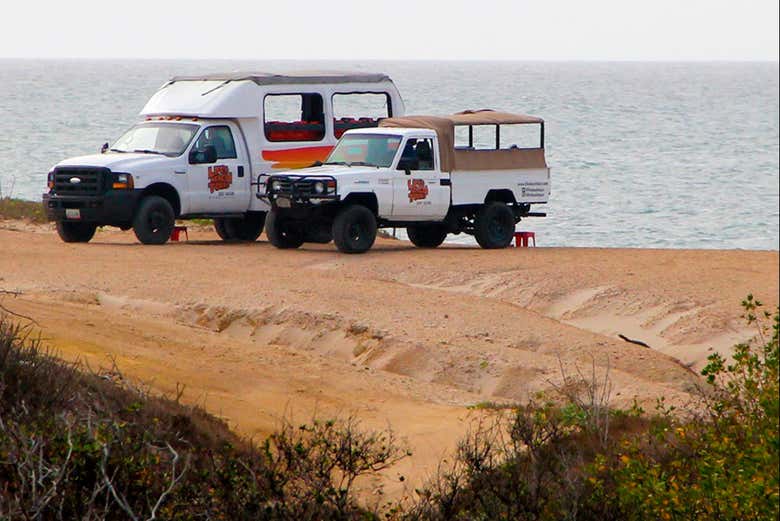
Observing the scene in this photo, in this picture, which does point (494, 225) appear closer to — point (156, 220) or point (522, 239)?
point (522, 239)

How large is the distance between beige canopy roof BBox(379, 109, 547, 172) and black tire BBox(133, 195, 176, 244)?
3423 mm

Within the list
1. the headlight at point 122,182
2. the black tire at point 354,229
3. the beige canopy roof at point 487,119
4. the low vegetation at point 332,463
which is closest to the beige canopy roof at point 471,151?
the beige canopy roof at point 487,119

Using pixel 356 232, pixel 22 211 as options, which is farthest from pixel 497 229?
pixel 22 211

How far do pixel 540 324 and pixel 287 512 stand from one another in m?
7.66

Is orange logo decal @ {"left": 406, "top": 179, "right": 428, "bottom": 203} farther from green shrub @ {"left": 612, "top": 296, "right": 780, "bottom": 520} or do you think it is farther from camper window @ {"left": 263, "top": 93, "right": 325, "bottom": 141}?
green shrub @ {"left": 612, "top": 296, "right": 780, "bottom": 520}

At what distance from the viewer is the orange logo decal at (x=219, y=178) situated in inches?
919

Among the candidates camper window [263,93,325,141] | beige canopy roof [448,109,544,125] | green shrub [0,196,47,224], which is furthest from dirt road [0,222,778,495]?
green shrub [0,196,47,224]

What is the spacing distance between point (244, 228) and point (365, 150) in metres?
3.20

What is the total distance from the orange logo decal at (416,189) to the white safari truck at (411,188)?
0.5 inches

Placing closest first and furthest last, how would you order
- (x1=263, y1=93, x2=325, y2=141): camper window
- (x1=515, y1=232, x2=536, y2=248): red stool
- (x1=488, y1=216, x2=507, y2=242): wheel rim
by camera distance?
1. (x1=488, y1=216, x2=507, y2=242): wheel rim
2. (x1=515, y1=232, x2=536, y2=248): red stool
3. (x1=263, y1=93, x2=325, y2=141): camper window

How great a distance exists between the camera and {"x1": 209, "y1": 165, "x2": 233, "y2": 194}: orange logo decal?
23.3m

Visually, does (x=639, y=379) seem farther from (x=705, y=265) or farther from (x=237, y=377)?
(x=705, y=265)

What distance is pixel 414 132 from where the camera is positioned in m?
22.5

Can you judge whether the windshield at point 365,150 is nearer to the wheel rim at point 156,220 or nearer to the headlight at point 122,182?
A: the wheel rim at point 156,220
